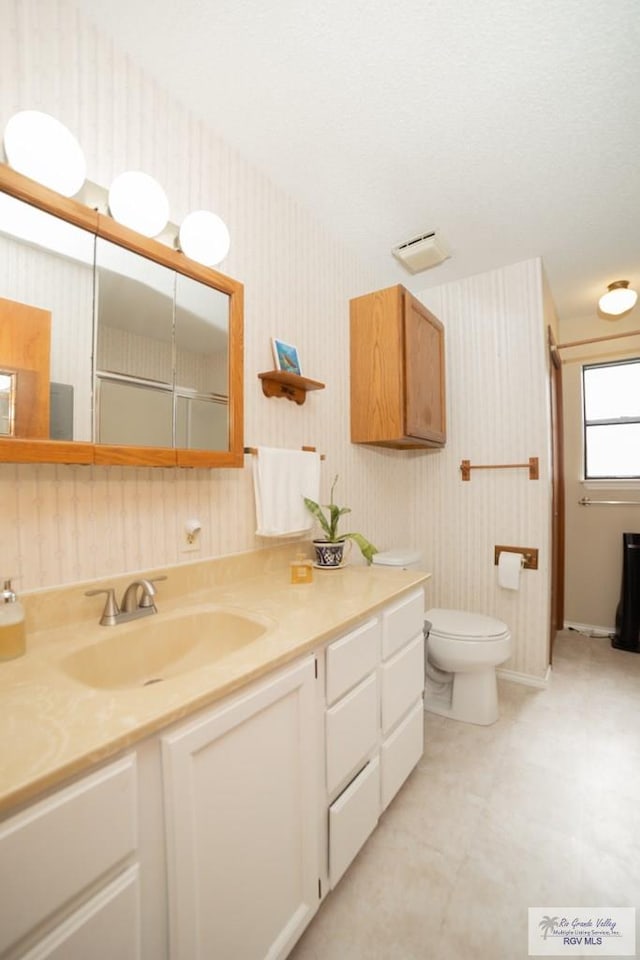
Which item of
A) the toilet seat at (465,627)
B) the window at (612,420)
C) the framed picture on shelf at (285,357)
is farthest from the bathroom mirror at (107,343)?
the window at (612,420)

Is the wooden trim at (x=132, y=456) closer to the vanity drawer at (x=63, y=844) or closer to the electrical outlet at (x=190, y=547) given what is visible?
the electrical outlet at (x=190, y=547)

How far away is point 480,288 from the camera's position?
103 inches

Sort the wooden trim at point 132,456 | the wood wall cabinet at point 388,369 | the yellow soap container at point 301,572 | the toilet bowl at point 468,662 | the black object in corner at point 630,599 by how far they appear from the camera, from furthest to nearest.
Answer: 1. the black object in corner at point 630,599
2. the wood wall cabinet at point 388,369
3. the toilet bowl at point 468,662
4. the yellow soap container at point 301,572
5. the wooden trim at point 132,456

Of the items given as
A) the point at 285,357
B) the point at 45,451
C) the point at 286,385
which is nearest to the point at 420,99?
the point at 285,357

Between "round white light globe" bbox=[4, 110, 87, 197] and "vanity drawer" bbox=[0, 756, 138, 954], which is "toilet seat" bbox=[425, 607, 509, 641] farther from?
"round white light globe" bbox=[4, 110, 87, 197]

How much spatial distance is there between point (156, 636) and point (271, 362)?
3.81 ft

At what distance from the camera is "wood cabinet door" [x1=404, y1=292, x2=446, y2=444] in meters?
2.18

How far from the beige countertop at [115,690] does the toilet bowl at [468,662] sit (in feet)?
2.49

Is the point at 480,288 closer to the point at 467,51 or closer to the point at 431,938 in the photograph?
the point at 467,51

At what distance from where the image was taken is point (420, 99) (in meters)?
1.42

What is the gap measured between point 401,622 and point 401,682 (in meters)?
0.23

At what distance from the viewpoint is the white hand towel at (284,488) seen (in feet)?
5.18

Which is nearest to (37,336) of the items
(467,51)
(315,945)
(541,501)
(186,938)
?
(186,938)

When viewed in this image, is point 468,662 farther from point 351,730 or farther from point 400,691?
point 351,730
